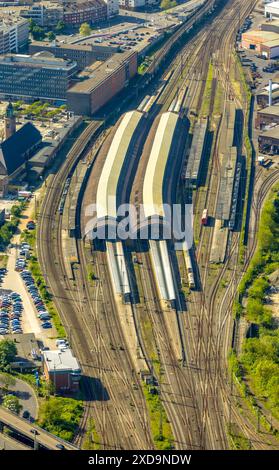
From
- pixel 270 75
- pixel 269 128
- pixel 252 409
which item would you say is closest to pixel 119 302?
pixel 252 409

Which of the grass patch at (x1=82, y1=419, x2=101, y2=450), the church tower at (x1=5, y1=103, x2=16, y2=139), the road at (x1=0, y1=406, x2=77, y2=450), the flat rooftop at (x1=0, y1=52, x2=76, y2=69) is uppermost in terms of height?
the flat rooftop at (x1=0, y1=52, x2=76, y2=69)

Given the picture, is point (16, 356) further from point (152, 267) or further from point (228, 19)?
point (228, 19)

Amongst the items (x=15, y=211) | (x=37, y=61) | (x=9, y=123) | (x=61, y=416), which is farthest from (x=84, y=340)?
(x=37, y=61)

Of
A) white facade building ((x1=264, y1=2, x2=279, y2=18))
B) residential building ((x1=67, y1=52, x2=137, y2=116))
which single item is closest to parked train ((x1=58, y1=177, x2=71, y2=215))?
residential building ((x1=67, y1=52, x2=137, y2=116))

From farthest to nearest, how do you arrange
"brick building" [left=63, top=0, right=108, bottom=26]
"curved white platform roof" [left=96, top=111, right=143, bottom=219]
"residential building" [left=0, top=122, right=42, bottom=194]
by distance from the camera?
1. "brick building" [left=63, top=0, right=108, bottom=26]
2. "residential building" [left=0, top=122, right=42, bottom=194]
3. "curved white platform roof" [left=96, top=111, right=143, bottom=219]

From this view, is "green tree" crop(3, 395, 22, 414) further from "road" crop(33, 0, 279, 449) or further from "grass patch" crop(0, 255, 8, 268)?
"grass patch" crop(0, 255, 8, 268)

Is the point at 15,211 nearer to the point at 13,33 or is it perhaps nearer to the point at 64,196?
the point at 64,196

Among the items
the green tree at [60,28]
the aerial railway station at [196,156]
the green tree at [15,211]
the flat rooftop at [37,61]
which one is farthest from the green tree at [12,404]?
the green tree at [60,28]
